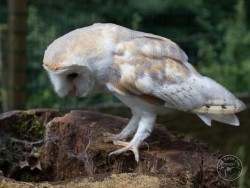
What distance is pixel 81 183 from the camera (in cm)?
151

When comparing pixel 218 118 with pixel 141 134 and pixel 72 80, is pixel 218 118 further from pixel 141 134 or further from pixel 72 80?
pixel 72 80

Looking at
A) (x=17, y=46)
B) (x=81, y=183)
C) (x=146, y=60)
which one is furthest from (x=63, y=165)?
(x=17, y=46)

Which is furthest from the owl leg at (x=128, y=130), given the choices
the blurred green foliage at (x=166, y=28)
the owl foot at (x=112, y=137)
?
the blurred green foliage at (x=166, y=28)

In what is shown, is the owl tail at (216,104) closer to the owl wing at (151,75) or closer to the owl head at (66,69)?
the owl wing at (151,75)

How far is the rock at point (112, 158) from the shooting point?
5.19ft

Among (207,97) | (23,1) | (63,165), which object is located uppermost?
(23,1)

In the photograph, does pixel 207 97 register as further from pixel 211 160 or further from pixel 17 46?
pixel 17 46

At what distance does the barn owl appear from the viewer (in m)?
1.86

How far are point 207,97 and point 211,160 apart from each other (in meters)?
0.22

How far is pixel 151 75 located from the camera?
1890 mm
